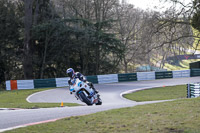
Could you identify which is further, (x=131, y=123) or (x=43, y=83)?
(x=43, y=83)

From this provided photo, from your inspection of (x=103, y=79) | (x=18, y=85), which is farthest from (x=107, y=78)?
(x=18, y=85)

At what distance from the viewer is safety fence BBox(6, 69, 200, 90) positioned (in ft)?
88.6

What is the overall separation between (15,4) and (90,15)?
396 inches

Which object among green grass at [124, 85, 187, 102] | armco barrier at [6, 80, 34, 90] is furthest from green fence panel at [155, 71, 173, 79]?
armco barrier at [6, 80, 34, 90]

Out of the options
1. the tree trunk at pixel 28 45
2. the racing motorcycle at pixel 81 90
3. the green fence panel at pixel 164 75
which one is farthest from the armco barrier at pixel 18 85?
the racing motorcycle at pixel 81 90

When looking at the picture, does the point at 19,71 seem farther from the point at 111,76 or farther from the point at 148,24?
the point at 148,24

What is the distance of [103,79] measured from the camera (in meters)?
29.7

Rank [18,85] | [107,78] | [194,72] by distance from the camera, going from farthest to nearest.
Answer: [194,72]
[107,78]
[18,85]

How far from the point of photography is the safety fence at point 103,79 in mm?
27000

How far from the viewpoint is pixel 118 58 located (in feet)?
125

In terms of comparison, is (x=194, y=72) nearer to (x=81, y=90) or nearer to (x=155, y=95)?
(x=155, y=95)

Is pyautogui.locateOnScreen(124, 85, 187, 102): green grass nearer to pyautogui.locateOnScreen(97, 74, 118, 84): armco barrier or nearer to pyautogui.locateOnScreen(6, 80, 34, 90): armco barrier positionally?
pyautogui.locateOnScreen(97, 74, 118, 84): armco barrier

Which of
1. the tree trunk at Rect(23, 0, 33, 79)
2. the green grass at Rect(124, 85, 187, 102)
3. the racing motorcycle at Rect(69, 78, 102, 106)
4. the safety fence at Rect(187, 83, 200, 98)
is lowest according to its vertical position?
the green grass at Rect(124, 85, 187, 102)

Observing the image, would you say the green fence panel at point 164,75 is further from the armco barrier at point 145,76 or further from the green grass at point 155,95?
the green grass at point 155,95
